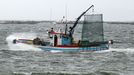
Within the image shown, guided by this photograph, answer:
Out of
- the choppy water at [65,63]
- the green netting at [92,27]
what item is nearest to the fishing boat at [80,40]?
the green netting at [92,27]

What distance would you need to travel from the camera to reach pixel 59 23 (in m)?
58.1

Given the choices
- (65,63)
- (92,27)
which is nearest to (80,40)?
(92,27)

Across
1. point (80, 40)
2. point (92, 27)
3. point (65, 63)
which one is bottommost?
point (65, 63)

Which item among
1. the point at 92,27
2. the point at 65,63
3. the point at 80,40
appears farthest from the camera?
the point at 92,27

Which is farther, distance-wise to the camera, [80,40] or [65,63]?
[80,40]

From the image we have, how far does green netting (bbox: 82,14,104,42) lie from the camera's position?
5818cm

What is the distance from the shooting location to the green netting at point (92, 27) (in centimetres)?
5818

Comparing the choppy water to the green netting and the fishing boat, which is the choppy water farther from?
the green netting


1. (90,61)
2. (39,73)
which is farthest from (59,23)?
(39,73)

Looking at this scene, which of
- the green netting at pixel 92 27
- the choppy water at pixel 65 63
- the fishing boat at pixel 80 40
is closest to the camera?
the choppy water at pixel 65 63

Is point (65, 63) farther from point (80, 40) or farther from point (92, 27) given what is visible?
point (92, 27)

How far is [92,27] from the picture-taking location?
59.0 meters

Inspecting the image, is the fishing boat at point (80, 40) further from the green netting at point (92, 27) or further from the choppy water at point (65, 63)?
the choppy water at point (65, 63)

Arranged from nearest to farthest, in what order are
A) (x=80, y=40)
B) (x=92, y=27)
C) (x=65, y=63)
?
1. (x=65, y=63)
2. (x=80, y=40)
3. (x=92, y=27)
